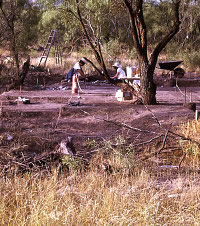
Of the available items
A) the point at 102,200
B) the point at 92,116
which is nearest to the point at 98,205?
the point at 102,200

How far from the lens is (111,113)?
31.4 feet

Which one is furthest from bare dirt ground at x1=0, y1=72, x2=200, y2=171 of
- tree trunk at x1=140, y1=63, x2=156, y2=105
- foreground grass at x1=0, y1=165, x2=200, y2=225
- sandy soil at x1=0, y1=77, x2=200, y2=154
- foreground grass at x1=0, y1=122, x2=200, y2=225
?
foreground grass at x1=0, y1=165, x2=200, y2=225

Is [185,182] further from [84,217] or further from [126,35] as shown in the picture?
[126,35]

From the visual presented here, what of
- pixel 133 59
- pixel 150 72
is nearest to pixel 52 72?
pixel 133 59

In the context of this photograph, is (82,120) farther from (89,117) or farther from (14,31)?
(14,31)

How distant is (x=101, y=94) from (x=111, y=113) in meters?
4.02

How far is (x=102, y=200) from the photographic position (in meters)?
3.76

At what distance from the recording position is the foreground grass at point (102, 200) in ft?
10.9

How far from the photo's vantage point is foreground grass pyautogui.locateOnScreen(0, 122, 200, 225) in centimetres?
332

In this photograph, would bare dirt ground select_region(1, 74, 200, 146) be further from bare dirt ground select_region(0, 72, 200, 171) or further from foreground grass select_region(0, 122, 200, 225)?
foreground grass select_region(0, 122, 200, 225)

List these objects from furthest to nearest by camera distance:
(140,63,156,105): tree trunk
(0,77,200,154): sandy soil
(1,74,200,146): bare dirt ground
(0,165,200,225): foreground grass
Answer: (140,63,156,105): tree trunk
(1,74,200,146): bare dirt ground
(0,77,200,154): sandy soil
(0,165,200,225): foreground grass

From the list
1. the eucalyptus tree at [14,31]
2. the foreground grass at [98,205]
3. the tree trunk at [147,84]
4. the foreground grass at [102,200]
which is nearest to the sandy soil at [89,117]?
the tree trunk at [147,84]

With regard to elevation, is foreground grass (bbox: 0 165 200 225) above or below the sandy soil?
below

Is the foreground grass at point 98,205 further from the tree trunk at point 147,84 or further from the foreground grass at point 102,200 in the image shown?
the tree trunk at point 147,84
